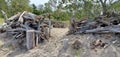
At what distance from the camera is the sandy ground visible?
22.1ft

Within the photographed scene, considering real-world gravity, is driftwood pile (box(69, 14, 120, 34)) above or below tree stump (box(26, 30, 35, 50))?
above

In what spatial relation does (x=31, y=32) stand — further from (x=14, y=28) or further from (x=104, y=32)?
(x=104, y=32)

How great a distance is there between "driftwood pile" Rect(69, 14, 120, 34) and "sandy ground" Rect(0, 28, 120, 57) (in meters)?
0.33

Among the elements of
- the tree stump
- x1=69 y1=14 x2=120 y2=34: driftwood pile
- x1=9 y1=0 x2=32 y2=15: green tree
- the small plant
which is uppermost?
x1=9 y1=0 x2=32 y2=15: green tree

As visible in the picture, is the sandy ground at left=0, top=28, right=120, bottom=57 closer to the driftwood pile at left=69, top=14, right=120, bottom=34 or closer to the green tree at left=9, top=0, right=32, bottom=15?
the driftwood pile at left=69, top=14, right=120, bottom=34

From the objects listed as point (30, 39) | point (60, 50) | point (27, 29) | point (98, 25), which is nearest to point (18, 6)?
point (27, 29)

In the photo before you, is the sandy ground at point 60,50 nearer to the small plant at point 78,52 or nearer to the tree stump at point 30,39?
the small plant at point 78,52

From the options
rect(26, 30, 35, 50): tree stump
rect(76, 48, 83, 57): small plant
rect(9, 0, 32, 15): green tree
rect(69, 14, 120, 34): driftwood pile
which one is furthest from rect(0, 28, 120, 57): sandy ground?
rect(9, 0, 32, 15): green tree

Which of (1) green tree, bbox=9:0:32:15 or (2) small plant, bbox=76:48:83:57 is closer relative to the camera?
(2) small plant, bbox=76:48:83:57

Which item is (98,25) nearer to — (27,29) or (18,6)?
(27,29)

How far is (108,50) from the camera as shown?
6750mm

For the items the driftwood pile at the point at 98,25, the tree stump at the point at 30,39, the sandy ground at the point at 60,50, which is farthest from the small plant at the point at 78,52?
the tree stump at the point at 30,39

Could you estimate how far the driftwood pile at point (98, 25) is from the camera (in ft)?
25.1

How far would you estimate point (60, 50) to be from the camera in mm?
7422
